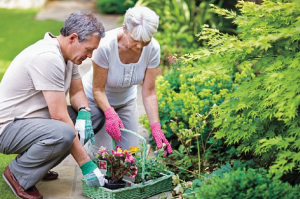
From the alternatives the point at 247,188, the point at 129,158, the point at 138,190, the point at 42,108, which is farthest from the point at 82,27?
the point at 247,188

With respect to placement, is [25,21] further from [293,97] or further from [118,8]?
[293,97]

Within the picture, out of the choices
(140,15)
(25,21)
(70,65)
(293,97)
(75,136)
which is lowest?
(25,21)

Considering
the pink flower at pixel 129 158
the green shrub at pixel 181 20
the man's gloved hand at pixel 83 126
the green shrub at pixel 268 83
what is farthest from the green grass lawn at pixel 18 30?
the green shrub at pixel 268 83

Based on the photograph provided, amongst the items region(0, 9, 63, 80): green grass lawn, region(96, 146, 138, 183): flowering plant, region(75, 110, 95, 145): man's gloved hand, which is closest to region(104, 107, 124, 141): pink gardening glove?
region(75, 110, 95, 145): man's gloved hand

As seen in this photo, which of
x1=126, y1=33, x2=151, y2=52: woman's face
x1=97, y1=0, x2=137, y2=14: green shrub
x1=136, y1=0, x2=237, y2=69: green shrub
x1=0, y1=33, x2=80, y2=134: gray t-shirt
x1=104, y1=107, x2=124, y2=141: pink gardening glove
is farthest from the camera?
x1=97, y1=0, x2=137, y2=14: green shrub

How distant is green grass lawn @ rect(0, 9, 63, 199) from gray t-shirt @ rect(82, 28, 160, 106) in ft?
9.73

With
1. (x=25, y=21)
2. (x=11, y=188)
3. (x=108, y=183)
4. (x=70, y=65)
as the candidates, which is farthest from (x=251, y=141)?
(x=25, y=21)

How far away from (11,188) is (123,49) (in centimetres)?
126

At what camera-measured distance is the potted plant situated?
2.80m

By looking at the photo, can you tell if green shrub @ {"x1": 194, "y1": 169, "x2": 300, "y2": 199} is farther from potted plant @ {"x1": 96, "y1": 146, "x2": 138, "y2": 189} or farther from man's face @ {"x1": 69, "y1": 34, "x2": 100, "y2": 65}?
man's face @ {"x1": 69, "y1": 34, "x2": 100, "y2": 65}

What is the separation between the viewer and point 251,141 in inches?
107

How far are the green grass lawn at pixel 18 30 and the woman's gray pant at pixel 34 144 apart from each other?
336 centimetres

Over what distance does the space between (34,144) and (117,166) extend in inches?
22.3

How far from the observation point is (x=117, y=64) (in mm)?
3166
